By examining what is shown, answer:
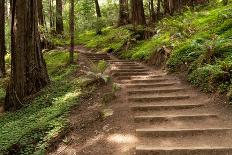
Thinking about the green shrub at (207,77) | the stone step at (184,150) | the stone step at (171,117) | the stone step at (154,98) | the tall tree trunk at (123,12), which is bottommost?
the stone step at (184,150)

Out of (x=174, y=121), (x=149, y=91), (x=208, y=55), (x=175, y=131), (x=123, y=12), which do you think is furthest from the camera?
(x=123, y=12)

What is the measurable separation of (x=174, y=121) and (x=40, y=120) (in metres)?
3.10

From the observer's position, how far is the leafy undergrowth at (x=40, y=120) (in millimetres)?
6758

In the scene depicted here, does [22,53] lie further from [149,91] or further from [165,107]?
[165,107]

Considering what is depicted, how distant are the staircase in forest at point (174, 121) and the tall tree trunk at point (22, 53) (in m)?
2.94

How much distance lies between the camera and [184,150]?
5703mm

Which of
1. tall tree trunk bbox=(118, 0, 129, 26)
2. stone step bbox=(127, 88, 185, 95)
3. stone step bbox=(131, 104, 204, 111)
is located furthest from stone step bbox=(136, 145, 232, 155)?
tall tree trunk bbox=(118, 0, 129, 26)

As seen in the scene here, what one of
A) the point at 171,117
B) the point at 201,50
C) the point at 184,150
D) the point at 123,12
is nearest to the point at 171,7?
the point at 123,12

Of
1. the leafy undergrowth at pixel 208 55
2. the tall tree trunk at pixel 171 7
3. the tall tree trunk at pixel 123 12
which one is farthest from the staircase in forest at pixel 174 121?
the tall tree trunk at pixel 123 12

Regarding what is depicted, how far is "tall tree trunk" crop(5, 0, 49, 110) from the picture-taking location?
30.6ft

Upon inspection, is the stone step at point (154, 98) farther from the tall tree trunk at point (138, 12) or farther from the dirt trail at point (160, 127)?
the tall tree trunk at point (138, 12)

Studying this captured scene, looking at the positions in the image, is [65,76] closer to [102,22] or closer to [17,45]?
[17,45]

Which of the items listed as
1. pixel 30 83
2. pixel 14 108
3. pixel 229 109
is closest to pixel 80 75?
pixel 30 83

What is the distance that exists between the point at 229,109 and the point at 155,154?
229 centimetres
